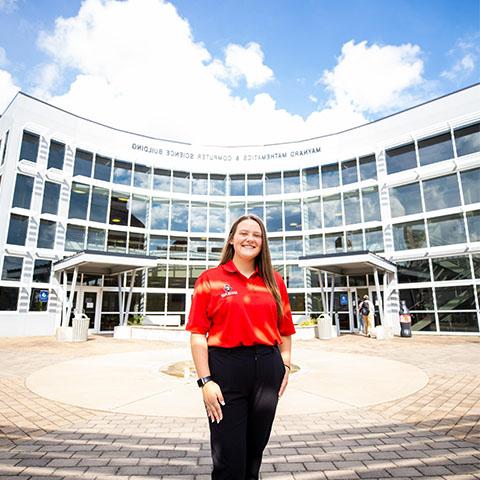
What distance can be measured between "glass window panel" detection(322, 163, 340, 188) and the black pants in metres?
23.3

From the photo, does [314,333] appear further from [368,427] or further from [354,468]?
[354,468]

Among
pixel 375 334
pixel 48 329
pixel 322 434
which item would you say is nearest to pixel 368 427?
pixel 322 434

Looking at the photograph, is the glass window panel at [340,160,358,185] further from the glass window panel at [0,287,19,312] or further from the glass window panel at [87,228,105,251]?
the glass window panel at [0,287,19,312]

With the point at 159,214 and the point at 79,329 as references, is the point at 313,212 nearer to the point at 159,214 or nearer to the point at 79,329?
the point at 159,214

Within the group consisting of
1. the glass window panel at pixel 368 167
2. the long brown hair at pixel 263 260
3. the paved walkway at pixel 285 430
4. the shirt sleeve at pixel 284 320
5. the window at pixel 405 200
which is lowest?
the paved walkway at pixel 285 430

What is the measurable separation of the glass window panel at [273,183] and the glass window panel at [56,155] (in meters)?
14.5

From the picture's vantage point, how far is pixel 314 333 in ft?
56.6

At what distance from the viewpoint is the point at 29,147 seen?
2011 cm

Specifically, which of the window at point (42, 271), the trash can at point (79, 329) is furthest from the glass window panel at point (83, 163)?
the trash can at point (79, 329)

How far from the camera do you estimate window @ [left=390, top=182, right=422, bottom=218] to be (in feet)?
66.4

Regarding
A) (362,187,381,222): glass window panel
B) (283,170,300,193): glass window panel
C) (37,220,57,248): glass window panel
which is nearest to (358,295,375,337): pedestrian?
(362,187,381,222): glass window panel

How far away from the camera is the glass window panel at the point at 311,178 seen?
24859mm

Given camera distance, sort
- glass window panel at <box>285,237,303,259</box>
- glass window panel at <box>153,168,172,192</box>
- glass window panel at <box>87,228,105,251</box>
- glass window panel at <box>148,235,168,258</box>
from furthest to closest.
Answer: glass window panel at <box>153,168,172,192</box>
glass window panel at <box>285,237,303,259</box>
glass window panel at <box>148,235,168,258</box>
glass window panel at <box>87,228,105,251</box>

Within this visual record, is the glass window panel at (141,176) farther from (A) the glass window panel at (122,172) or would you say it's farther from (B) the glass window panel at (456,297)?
(B) the glass window panel at (456,297)
